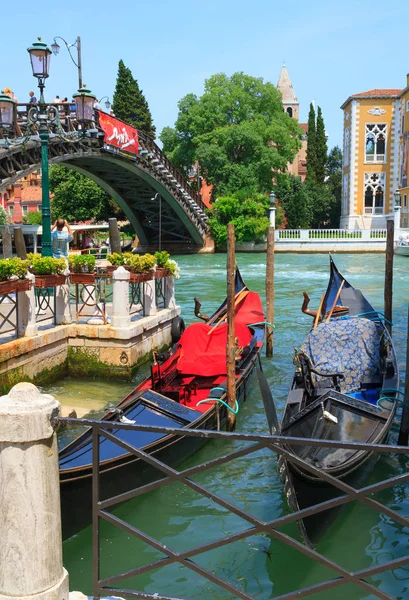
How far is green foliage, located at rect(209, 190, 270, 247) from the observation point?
2509 centimetres

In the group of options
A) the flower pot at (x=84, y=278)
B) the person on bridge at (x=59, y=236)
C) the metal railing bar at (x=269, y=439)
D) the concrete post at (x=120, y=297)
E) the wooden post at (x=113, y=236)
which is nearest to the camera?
the metal railing bar at (x=269, y=439)

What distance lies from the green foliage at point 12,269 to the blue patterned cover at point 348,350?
251 cm

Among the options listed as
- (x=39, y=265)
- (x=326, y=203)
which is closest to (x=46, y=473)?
(x=39, y=265)

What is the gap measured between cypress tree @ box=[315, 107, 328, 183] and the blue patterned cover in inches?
1268

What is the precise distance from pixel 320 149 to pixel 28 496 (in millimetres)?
36842

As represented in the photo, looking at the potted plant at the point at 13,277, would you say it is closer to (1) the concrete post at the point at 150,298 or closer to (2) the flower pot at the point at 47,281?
(2) the flower pot at the point at 47,281

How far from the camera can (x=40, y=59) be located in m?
7.22

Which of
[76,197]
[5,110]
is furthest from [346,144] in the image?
[5,110]

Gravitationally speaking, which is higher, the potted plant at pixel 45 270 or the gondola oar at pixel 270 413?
the potted plant at pixel 45 270

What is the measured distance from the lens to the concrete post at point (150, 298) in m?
7.31

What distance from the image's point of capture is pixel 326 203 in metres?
34.2

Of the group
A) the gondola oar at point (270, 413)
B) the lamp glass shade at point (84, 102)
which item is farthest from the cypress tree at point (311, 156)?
the gondola oar at point (270, 413)

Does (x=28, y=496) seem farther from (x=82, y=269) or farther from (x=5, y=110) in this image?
(x=5, y=110)

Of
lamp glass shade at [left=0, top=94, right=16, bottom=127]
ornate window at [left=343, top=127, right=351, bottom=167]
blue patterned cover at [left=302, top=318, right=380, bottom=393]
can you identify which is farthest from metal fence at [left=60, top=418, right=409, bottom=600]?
ornate window at [left=343, top=127, right=351, bottom=167]
